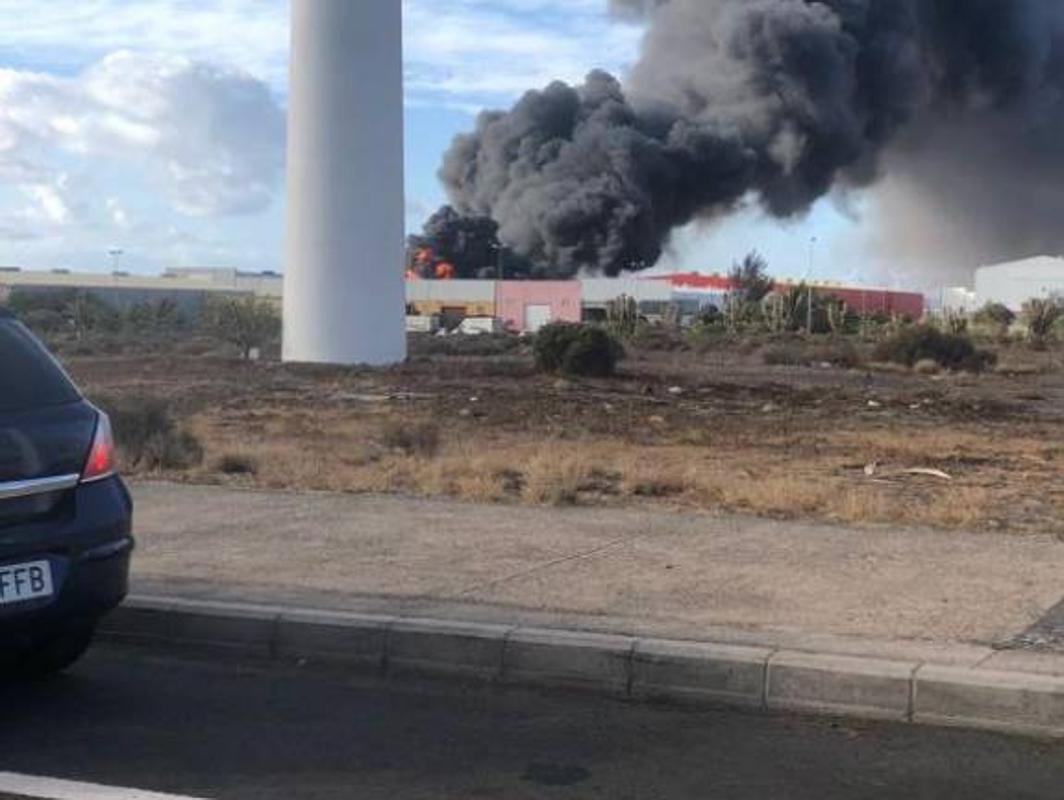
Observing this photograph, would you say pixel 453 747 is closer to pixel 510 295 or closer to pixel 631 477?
pixel 631 477

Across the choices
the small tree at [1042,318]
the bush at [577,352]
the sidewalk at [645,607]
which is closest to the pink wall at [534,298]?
the small tree at [1042,318]

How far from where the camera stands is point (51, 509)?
5.74m

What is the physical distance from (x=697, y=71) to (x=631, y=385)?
63.0 metres

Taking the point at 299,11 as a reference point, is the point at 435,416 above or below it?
below

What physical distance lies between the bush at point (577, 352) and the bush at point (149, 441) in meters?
18.0

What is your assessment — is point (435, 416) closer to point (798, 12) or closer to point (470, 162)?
point (798, 12)

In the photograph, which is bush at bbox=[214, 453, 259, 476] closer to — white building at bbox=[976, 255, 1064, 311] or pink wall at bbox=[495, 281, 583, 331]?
pink wall at bbox=[495, 281, 583, 331]

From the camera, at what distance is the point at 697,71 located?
89688 mm

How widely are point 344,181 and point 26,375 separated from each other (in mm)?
28540

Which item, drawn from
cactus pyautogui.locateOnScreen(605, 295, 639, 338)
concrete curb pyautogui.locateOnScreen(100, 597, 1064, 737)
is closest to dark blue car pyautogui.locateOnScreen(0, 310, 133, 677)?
concrete curb pyautogui.locateOnScreen(100, 597, 1064, 737)

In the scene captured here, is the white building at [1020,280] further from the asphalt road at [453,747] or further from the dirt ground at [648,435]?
the asphalt road at [453,747]

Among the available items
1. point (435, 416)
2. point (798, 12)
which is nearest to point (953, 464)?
point (435, 416)

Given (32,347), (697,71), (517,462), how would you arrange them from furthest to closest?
(697,71)
(517,462)
(32,347)

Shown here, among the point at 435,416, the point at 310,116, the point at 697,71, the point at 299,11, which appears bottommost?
the point at 435,416
